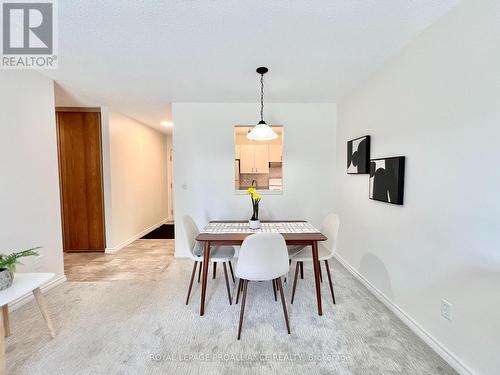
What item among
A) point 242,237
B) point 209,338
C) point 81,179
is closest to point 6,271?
point 209,338

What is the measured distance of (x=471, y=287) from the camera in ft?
4.54

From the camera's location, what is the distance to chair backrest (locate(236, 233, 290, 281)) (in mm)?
1758

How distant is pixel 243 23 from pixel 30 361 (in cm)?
280

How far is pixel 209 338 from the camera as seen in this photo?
1785 millimetres

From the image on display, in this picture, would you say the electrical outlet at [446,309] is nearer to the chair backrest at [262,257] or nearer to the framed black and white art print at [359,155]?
the chair backrest at [262,257]

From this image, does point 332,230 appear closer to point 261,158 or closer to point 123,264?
point 123,264

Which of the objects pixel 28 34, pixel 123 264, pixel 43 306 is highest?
pixel 28 34

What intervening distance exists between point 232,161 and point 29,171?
2.33 m

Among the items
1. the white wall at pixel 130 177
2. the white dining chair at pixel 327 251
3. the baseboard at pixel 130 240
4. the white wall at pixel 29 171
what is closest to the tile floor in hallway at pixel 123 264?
the baseboard at pixel 130 240

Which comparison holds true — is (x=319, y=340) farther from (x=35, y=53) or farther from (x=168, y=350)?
(x=35, y=53)

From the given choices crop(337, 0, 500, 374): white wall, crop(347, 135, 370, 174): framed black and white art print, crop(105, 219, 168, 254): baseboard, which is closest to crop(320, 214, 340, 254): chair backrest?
crop(337, 0, 500, 374): white wall

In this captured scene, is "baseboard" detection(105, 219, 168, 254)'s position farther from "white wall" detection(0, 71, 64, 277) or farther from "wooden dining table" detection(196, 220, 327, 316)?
"wooden dining table" detection(196, 220, 327, 316)

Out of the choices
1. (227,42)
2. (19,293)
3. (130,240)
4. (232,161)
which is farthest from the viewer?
(130,240)

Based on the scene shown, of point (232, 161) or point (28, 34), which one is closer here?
point (28, 34)
